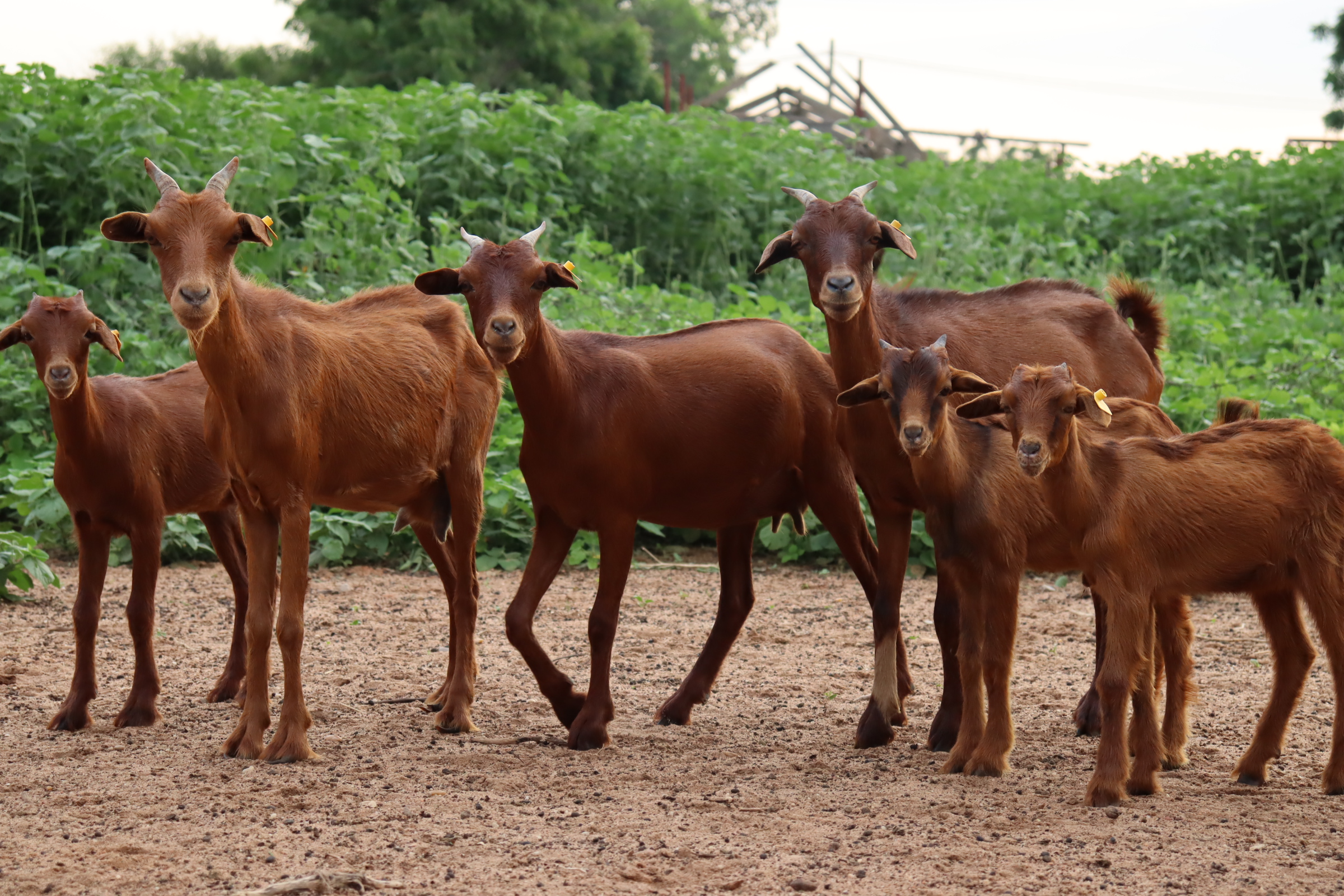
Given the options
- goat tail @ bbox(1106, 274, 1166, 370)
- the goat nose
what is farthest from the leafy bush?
goat tail @ bbox(1106, 274, 1166, 370)

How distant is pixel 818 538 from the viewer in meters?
10.9

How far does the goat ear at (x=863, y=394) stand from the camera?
18.4 feet

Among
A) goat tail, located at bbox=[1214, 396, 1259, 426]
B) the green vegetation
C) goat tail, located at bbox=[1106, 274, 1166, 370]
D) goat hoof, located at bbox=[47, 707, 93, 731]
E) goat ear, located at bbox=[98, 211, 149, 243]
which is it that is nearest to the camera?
goat ear, located at bbox=[98, 211, 149, 243]

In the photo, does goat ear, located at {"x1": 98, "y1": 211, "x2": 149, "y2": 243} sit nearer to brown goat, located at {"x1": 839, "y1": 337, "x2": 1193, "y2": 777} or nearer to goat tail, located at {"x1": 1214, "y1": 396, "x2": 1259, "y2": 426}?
brown goat, located at {"x1": 839, "y1": 337, "x2": 1193, "y2": 777}

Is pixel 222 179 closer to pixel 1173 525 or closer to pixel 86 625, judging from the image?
pixel 86 625

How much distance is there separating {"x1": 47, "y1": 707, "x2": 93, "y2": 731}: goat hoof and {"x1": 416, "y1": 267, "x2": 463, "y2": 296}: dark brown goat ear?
2.54 metres

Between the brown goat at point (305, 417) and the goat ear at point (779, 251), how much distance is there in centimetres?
177

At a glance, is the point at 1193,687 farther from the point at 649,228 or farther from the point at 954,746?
the point at 649,228

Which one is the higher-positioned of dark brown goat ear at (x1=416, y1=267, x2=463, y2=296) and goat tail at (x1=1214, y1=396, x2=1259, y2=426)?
dark brown goat ear at (x1=416, y1=267, x2=463, y2=296)

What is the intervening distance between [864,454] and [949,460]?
552 mm

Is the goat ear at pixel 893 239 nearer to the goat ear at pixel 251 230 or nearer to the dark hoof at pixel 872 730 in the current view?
the dark hoof at pixel 872 730

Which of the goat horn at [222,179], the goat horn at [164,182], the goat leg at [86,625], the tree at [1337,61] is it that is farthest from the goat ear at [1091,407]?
the tree at [1337,61]

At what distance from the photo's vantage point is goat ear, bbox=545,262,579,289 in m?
5.99

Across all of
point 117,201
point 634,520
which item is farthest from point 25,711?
point 117,201
